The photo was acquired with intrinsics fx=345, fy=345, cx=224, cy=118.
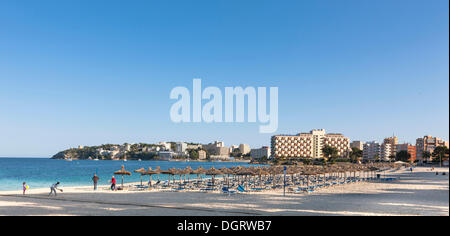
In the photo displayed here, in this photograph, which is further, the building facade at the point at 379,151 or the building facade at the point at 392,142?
the building facade at the point at 392,142

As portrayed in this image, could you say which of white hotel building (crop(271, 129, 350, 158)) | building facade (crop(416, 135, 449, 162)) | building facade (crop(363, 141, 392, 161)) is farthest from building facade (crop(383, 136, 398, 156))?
white hotel building (crop(271, 129, 350, 158))

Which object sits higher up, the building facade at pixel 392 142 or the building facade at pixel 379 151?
the building facade at pixel 392 142

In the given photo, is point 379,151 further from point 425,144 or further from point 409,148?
point 425,144

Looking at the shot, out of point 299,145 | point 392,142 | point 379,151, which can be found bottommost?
point 379,151

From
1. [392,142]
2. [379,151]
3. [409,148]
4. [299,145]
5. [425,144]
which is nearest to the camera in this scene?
[299,145]

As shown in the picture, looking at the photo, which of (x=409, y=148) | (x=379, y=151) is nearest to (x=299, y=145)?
(x=379, y=151)

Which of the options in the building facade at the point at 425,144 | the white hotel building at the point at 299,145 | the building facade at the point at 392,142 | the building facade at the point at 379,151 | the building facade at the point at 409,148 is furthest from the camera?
the building facade at the point at 392,142

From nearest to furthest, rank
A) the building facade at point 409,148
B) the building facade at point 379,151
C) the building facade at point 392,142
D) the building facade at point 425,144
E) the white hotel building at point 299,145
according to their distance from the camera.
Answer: the white hotel building at point 299,145
the building facade at point 425,144
the building facade at point 409,148
the building facade at point 379,151
the building facade at point 392,142

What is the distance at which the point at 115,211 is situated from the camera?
46.3ft

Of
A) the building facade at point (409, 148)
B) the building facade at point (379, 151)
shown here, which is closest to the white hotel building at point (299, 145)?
the building facade at point (379, 151)

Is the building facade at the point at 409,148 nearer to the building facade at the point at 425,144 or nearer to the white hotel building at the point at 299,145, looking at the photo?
the building facade at the point at 425,144

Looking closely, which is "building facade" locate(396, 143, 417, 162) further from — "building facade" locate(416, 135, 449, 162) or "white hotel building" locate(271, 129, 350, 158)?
"white hotel building" locate(271, 129, 350, 158)

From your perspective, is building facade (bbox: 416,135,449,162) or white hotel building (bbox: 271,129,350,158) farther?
building facade (bbox: 416,135,449,162)
